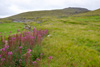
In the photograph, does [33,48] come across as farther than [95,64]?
Yes

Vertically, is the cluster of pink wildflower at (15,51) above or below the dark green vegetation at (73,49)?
above

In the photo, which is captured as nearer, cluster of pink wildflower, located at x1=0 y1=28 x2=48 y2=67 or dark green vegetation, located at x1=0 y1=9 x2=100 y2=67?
cluster of pink wildflower, located at x1=0 y1=28 x2=48 y2=67

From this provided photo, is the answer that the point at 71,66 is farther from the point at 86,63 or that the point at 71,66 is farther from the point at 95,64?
the point at 95,64

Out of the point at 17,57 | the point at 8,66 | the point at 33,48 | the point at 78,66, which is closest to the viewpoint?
the point at 8,66

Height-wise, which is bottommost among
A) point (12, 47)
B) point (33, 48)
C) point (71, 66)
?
point (71, 66)

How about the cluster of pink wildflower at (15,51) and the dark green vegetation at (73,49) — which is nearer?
the cluster of pink wildflower at (15,51)

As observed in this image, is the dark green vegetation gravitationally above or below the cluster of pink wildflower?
below

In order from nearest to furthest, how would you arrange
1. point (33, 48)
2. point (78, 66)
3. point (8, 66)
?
1. point (8, 66)
2. point (78, 66)
3. point (33, 48)

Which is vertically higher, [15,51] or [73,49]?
[15,51]

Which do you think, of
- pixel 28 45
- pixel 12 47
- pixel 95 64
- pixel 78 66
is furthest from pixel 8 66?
pixel 95 64

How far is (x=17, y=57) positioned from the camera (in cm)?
336

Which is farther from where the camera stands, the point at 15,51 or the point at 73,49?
the point at 73,49

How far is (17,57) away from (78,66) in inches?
117

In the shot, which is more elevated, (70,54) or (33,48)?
(33,48)
